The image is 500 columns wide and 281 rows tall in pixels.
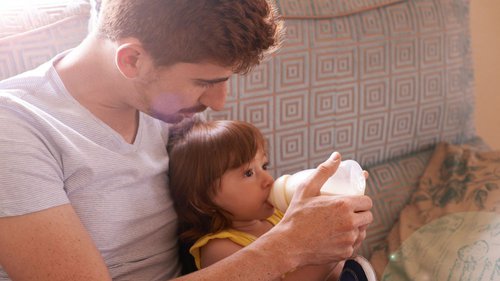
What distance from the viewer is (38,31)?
1263 mm

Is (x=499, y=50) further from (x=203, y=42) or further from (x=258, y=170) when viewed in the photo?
(x=203, y=42)

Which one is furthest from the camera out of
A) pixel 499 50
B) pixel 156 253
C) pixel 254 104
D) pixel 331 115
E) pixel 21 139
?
pixel 499 50

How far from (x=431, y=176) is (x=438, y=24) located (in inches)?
19.1

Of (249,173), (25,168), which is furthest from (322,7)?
(25,168)

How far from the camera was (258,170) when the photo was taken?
4.11 ft

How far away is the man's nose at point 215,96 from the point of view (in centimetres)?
110

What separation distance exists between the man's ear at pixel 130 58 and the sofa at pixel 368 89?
1.12ft

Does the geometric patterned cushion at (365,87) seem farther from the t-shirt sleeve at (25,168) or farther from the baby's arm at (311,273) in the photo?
the t-shirt sleeve at (25,168)

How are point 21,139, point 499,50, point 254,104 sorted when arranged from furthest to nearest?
point 499,50 < point 254,104 < point 21,139

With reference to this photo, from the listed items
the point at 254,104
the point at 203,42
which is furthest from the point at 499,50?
the point at 203,42

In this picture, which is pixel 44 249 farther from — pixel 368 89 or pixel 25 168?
pixel 368 89

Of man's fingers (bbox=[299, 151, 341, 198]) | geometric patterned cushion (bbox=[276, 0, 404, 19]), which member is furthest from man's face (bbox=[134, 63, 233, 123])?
geometric patterned cushion (bbox=[276, 0, 404, 19])

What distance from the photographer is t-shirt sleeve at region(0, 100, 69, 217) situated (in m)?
0.88

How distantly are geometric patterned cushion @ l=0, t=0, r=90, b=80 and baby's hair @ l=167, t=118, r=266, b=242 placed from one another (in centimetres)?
35
